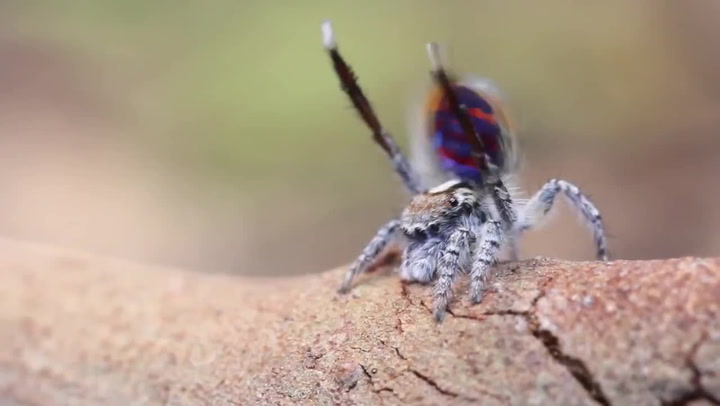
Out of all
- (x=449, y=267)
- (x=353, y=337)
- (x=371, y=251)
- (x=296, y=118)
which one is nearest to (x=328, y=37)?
(x=371, y=251)

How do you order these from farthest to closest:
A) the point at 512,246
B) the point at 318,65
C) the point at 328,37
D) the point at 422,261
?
the point at 318,65
the point at 512,246
the point at 328,37
the point at 422,261

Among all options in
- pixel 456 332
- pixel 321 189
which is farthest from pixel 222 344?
pixel 321 189

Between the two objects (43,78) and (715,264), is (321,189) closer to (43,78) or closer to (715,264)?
(43,78)

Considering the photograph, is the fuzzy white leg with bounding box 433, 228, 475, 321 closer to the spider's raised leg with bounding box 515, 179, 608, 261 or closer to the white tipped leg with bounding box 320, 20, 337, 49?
the spider's raised leg with bounding box 515, 179, 608, 261

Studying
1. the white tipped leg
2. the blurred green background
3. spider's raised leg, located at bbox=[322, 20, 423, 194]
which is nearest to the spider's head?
spider's raised leg, located at bbox=[322, 20, 423, 194]

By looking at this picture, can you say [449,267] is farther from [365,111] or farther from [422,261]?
[365,111]

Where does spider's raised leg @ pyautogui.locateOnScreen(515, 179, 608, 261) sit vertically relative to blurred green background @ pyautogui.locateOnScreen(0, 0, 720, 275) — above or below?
below

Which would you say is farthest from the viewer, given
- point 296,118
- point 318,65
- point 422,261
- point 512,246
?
point 318,65

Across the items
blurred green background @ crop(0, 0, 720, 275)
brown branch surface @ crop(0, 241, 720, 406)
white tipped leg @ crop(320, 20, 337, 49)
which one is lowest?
brown branch surface @ crop(0, 241, 720, 406)
